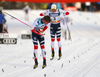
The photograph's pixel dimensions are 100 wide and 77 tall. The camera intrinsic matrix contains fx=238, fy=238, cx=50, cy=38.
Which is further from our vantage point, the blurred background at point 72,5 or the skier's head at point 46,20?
the blurred background at point 72,5

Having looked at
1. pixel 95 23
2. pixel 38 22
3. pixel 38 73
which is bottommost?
pixel 95 23

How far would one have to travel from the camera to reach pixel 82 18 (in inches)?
1196

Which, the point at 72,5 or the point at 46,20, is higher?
the point at 46,20

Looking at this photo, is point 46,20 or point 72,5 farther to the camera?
point 72,5

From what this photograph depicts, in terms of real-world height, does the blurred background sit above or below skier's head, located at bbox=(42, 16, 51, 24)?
below

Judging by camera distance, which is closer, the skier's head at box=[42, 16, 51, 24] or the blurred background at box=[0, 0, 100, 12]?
the skier's head at box=[42, 16, 51, 24]

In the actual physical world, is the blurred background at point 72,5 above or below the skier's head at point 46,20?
below

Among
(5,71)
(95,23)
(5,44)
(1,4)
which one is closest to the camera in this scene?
(5,71)

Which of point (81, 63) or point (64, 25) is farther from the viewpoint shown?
point (64, 25)

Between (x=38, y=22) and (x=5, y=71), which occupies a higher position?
(x=38, y=22)

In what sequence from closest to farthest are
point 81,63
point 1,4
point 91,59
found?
point 81,63 → point 91,59 → point 1,4

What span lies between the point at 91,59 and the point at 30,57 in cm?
227

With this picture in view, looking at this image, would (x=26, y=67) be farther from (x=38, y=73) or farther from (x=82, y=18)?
(x=82, y=18)

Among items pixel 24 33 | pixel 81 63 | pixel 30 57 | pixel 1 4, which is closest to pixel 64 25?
pixel 24 33
